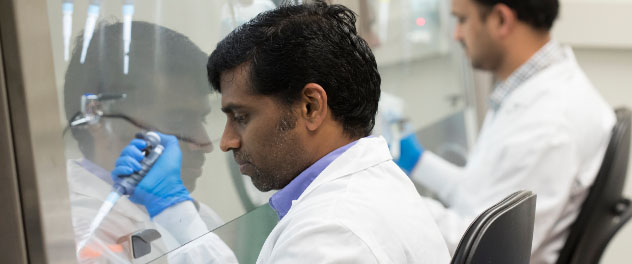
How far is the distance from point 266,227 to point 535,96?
94 centimetres

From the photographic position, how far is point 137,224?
38.4 inches

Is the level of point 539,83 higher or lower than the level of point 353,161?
lower

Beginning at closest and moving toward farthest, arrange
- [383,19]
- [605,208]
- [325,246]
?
1. [325,246]
2. [605,208]
3. [383,19]

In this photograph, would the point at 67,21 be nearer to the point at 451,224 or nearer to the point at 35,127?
the point at 35,127

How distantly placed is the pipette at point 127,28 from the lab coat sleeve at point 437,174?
1.28 metres

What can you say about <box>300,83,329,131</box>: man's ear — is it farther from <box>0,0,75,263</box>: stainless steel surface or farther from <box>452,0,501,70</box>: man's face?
<box>452,0,501,70</box>: man's face

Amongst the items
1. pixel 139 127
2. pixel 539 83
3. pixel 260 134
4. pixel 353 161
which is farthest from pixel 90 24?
pixel 539 83

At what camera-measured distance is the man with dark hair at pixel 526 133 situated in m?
1.66

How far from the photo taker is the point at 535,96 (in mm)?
1827

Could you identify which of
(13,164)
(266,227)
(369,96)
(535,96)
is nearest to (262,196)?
(266,227)

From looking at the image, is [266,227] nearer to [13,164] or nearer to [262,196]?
[262,196]

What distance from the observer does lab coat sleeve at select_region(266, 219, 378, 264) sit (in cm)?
74

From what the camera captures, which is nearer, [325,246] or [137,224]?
[325,246]

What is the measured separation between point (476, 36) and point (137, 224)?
1343mm
